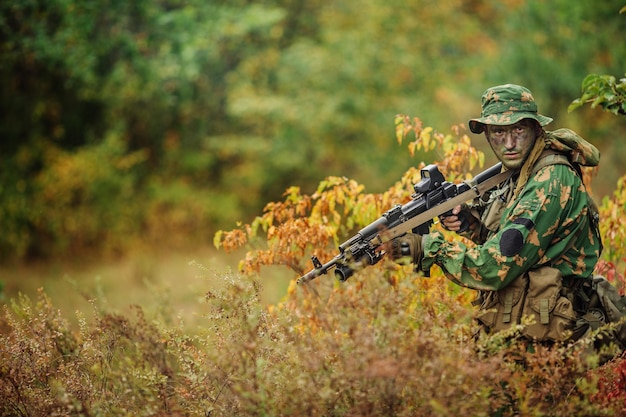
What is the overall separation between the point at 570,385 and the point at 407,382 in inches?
33.9

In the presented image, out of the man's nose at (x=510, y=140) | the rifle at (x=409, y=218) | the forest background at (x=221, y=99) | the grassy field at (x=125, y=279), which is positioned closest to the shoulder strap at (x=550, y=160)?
the man's nose at (x=510, y=140)

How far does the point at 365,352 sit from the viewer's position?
3256mm

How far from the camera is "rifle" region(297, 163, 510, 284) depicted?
3879mm

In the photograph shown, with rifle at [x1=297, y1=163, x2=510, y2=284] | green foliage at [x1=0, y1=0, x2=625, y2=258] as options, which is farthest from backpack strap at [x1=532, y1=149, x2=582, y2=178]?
green foliage at [x1=0, y1=0, x2=625, y2=258]

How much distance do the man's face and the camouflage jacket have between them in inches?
6.5

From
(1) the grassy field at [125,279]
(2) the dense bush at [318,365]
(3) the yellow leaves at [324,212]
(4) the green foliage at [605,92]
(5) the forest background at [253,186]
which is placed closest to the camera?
(2) the dense bush at [318,365]

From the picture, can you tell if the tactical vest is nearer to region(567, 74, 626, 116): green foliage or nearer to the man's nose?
the man's nose

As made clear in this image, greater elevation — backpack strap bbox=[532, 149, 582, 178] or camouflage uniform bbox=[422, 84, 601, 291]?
backpack strap bbox=[532, 149, 582, 178]

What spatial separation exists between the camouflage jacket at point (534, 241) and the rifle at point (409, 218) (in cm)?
19

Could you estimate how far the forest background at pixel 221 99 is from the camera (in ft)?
38.0

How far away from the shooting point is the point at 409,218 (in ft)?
12.9

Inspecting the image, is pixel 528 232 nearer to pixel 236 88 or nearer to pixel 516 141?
pixel 516 141

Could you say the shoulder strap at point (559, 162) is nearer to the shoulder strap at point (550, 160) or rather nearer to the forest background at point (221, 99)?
the shoulder strap at point (550, 160)

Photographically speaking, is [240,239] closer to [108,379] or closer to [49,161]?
[108,379]
